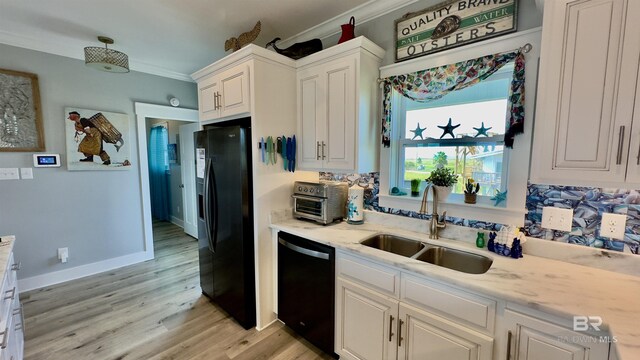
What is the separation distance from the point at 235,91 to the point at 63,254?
271 centimetres

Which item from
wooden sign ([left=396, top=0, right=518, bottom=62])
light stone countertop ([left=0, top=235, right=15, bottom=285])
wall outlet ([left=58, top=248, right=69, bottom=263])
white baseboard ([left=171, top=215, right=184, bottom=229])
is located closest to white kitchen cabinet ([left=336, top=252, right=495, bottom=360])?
wooden sign ([left=396, top=0, right=518, bottom=62])

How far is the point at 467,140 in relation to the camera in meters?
1.78

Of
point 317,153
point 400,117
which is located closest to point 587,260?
point 400,117

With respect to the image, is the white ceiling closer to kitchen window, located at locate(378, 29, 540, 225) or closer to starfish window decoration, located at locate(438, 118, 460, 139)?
kitchen window, located at locate(378, 29, 540, 225)

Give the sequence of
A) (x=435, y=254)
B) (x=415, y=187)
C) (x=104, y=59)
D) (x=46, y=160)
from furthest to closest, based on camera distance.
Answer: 1. (x=46, y=160)
2. (x=104, y=59)
3. (x=415, y=187)
4. (x=435, y=254)

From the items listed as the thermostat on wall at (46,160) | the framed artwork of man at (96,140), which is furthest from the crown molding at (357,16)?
the thermostat on wall at (46,160)

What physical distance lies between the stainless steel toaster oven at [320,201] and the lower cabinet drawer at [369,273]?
466 millimetres

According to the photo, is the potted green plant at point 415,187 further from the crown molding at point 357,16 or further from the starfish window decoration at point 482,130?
the crown molding at point 357,16

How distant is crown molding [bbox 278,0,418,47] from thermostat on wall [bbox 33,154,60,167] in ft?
9.14

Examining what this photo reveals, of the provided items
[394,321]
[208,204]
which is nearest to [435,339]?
[394,321]

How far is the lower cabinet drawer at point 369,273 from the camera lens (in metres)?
1.47

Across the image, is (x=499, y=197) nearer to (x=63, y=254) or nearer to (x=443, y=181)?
(x=443, y=181)

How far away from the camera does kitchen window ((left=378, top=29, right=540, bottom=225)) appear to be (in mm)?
1530

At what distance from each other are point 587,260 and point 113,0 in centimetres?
342
